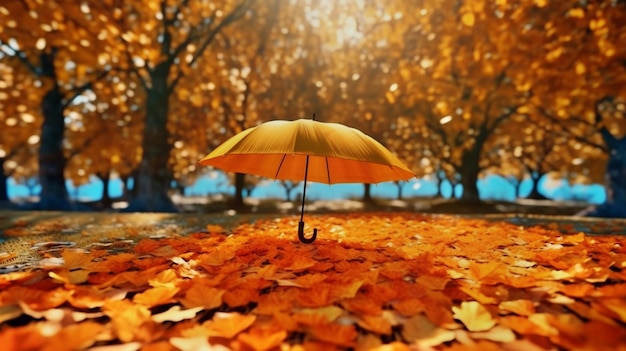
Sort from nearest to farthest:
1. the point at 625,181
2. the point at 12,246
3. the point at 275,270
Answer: the point at 275,270
the point at 12,246
the point at 625,181

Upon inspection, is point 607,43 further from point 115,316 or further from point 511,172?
point 511,172

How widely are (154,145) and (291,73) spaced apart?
7045 mm

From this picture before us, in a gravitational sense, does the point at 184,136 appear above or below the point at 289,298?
above

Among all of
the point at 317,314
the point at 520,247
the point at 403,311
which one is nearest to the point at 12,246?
the point at 317,314

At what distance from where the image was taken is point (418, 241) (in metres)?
3.62

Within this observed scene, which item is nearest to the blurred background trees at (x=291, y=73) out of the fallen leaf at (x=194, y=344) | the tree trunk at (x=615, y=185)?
Result: the tree trunk at (x=615, y=185)

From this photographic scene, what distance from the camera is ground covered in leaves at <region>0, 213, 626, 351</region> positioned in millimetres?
1440

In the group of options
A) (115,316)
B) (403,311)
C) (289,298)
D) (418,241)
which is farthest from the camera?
(418,241)

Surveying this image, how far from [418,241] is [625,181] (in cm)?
997

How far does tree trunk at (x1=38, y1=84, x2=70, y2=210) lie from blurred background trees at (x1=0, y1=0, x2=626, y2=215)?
4 cm

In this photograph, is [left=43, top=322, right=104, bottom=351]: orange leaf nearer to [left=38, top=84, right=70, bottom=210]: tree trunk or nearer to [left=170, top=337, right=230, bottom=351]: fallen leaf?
[left=170, top=337, right=230, bottom=351]: fallen leaf

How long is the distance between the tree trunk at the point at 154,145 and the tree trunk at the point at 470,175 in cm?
1275

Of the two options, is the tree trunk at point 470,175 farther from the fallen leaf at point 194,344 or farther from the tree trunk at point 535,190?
the tree trunk at point 535,190

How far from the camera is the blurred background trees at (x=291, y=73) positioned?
7.23 metres
